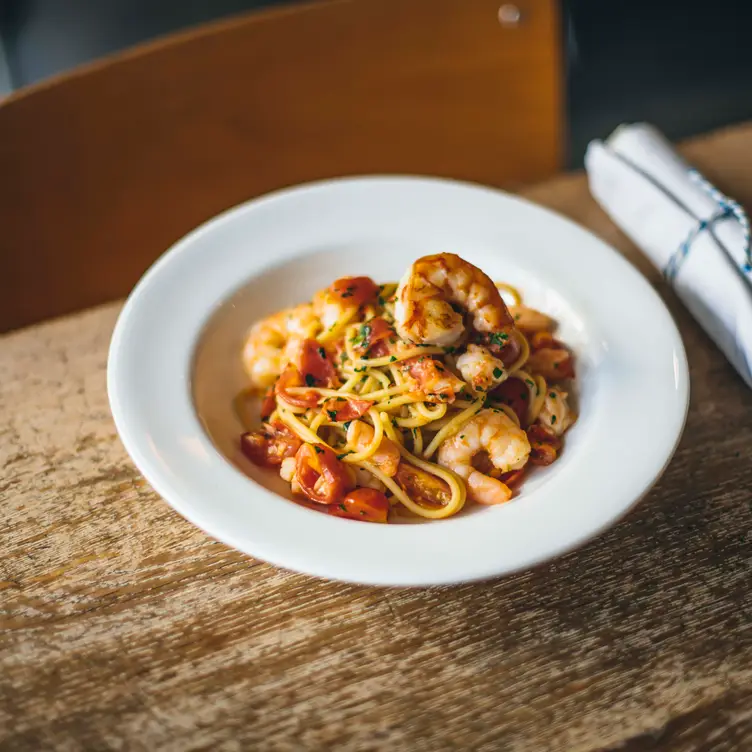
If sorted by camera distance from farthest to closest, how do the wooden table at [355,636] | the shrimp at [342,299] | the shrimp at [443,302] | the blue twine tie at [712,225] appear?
the blue twine tie at [712,225] < the shrimp at [342,299] < the shrimp at [443,302] < the wooden table at [355,636]

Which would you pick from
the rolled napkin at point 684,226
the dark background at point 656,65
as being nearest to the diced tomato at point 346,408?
the rolled napkin at point 684,226

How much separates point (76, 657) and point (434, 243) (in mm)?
1325

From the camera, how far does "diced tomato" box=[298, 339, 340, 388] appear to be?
6.54 feet

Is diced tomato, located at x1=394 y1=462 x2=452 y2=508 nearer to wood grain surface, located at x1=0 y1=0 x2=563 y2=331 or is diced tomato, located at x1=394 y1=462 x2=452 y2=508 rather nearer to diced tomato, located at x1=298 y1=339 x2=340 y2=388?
diced tomato, located at x1=298 y1=339 x2=340 y2=388

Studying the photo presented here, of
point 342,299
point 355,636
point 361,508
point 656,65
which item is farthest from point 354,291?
point 656,65

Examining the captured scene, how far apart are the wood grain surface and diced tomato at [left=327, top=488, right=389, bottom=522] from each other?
61.8 inches

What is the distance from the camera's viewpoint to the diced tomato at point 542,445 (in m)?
1.83

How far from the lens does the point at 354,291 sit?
2010mm

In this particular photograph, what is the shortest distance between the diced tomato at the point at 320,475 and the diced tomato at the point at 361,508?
0.02 m

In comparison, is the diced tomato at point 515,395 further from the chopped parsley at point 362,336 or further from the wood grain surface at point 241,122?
the wood grain surface at point 241,122

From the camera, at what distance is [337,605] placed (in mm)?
1688

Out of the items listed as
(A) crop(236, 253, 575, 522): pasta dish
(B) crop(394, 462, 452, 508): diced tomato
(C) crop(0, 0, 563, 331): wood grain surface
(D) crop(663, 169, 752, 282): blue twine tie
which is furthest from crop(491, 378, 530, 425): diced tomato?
(C) crop(0, 0, 563, 331): wood grain surface

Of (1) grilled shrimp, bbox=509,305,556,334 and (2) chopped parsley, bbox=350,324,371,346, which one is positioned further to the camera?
(1) grilled shrimp, bbox=509,305,556,334

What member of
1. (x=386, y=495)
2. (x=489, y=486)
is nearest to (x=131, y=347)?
(x=386, y=495)
